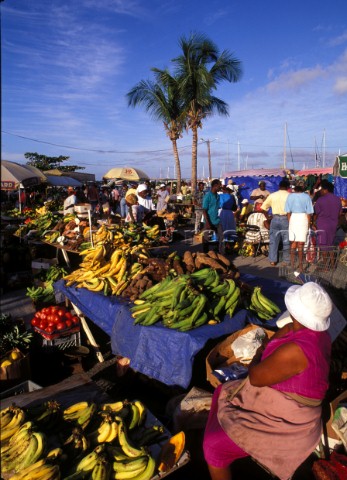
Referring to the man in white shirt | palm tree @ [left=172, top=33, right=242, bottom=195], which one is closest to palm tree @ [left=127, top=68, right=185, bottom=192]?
palm tree @ [left=172, top=33, right=242, bottom=195]

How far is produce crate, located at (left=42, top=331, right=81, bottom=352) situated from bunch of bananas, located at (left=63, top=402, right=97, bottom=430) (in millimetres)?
2163

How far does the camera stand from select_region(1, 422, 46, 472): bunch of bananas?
2.28 meters

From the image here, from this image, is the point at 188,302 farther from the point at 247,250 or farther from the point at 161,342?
the point at 247,250

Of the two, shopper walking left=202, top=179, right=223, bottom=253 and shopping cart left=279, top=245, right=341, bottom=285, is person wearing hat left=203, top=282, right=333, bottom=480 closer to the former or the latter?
shopping cart left=279, top=245, right=341, bottom=285

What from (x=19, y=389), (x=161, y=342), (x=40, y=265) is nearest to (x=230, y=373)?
(x=161, y=342)

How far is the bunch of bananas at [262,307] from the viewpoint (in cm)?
442

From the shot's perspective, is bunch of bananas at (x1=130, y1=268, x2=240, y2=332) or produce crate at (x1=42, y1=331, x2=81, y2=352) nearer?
bunch of bananas at (x1=130, y1=268, x2=240, y2=332)

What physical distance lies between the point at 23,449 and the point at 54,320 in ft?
9.20

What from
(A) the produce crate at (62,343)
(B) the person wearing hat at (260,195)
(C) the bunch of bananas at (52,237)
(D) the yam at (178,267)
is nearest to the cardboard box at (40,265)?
(C) the bunch of bananas at (52,237)

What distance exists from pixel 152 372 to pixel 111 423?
131 centimetres

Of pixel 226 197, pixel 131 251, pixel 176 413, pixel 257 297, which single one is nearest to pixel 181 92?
pixel 226 197

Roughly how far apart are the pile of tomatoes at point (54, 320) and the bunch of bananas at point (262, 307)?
2.55m

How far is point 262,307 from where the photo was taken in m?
4.49

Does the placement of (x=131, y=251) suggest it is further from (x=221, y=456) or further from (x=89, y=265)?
(x=221, y=456)
